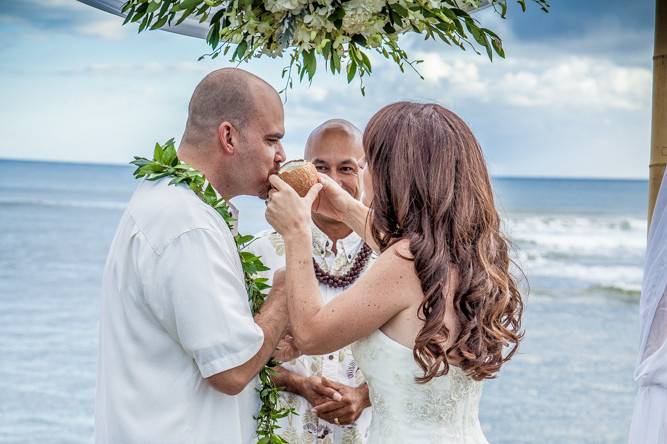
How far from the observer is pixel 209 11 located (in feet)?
10.5

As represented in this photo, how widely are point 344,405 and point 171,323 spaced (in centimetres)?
136

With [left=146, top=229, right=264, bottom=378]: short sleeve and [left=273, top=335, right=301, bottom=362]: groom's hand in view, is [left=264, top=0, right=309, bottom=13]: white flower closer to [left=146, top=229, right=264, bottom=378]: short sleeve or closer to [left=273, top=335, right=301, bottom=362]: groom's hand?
[left=146, top=229, right=264, bottom=378]: short sleeve

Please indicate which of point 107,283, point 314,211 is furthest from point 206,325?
point 314,211

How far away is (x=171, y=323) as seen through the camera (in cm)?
288

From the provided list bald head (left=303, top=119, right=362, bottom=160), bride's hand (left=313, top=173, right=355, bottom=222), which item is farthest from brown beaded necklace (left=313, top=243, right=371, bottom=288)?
bald head (left=303, top=119, right=362, bottom=160)

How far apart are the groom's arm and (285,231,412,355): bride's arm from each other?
6 centimetres

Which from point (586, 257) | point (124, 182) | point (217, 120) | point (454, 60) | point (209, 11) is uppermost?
point (209, 11)

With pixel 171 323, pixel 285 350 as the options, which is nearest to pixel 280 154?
pixel 171 323

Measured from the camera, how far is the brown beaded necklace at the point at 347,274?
14.0 feet

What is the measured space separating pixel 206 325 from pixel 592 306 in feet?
56.5

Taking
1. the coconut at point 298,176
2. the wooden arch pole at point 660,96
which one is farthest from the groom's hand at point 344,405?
the wooden arch pole at point 660,96

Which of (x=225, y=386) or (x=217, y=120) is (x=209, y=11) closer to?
(x=217, y=120)

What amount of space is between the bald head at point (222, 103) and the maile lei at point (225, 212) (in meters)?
0.12

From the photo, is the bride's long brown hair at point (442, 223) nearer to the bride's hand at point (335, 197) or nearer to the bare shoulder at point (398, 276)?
the bare shoulder at point (398, 276)
